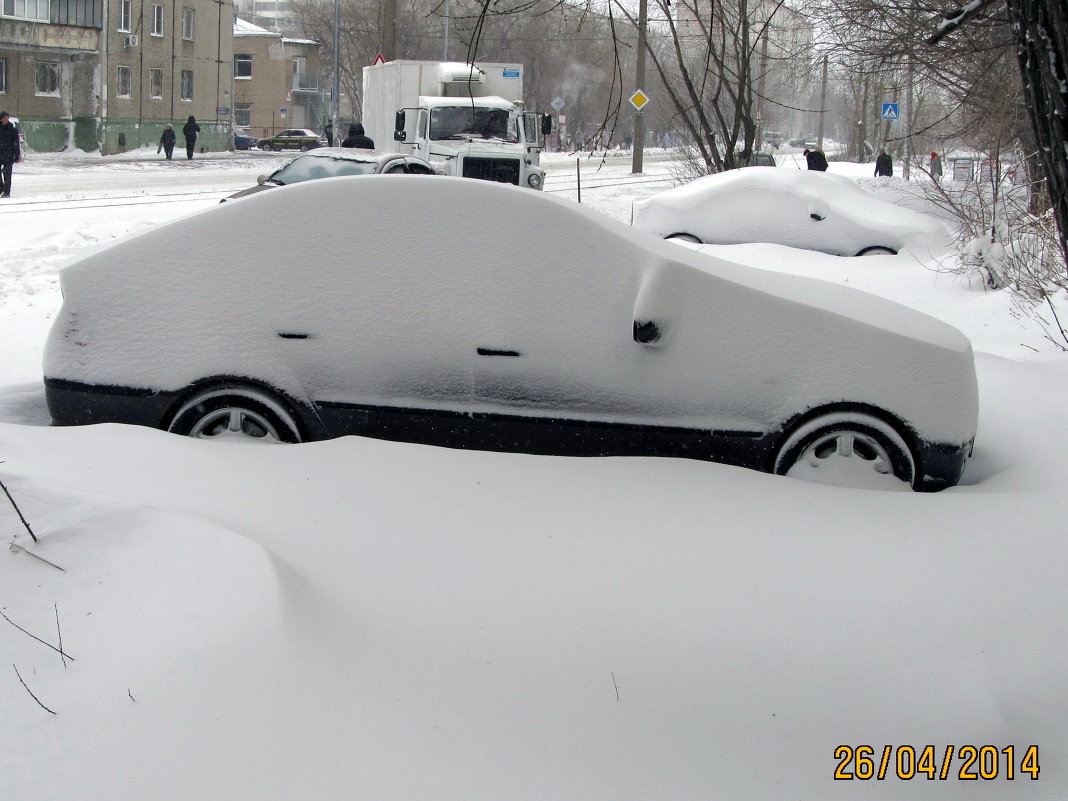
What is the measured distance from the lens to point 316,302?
475 cm

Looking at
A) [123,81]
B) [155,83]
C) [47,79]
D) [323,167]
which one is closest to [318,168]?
[323,167]

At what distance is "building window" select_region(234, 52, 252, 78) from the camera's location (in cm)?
6850

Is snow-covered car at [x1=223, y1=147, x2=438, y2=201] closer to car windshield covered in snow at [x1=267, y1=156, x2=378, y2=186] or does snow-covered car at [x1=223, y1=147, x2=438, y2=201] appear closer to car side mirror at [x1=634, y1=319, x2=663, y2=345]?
car windshield covered in snow at [x1=267, y1=156, x2=378, y2=186]

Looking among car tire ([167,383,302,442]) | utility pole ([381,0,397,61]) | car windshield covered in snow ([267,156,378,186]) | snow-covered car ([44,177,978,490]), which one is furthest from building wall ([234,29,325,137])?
car tire ([167,383,302,442])

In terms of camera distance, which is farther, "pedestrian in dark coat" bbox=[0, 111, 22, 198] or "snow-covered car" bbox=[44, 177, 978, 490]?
"pedestrian in dark coat" bbox=[0, 111, 22, 198]

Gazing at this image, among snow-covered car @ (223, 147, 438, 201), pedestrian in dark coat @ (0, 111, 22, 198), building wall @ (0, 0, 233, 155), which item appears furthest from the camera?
building wall @ (0, 0, 233, 155)

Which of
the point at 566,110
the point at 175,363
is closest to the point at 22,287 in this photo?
the point at 175,363

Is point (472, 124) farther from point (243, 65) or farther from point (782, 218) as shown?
point (243, 65)

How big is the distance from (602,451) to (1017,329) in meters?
5.81

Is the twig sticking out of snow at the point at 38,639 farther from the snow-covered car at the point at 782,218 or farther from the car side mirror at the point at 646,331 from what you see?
the snow-covered car at the point at 782,218

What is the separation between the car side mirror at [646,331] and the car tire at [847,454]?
2.36 feet

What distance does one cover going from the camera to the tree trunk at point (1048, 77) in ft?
9.95
